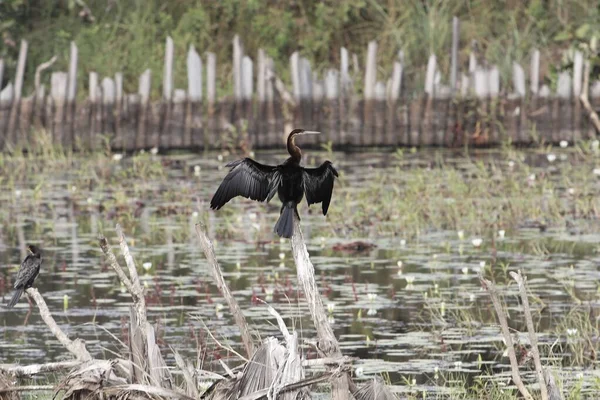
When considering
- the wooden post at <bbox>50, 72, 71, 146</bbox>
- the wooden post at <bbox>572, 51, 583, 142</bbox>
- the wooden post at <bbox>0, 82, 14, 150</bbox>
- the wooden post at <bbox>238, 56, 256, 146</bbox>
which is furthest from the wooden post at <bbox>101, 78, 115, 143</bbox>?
the wooden post at <bbox>572, 51, 583, 142</bbox>

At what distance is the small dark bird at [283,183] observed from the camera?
6438 mm

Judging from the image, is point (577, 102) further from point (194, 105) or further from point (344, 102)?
point (194, 105)

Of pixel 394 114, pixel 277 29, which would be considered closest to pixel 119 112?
pixel 394 114

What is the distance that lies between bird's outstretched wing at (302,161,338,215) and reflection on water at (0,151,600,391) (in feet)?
2.84

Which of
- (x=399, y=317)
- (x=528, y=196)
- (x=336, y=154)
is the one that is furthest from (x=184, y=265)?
(x=336, y=154)

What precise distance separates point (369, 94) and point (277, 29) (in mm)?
4661

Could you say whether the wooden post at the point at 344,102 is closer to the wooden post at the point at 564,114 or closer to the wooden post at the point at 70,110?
the wooden post at the point at 564,114

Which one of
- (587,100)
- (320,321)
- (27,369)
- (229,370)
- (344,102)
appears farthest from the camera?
(344,102)

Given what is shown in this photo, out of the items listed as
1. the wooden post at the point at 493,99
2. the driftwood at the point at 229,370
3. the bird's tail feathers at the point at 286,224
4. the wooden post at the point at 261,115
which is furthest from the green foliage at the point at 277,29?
the driftwood at the point at 229,370

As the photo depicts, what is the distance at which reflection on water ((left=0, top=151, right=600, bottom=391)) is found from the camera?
8953mm

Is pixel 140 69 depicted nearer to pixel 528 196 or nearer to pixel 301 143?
pixel 301 143

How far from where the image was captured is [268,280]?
1105 centimetres

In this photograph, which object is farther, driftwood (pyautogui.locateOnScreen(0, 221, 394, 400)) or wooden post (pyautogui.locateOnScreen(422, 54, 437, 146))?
wooden post (pyautogui.locateOnScreen(422, 54, 437, 146))

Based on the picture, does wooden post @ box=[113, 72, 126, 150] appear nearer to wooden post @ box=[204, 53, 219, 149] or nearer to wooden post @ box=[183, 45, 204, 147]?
wooden post @ box=[183, 45, 204, 147]
